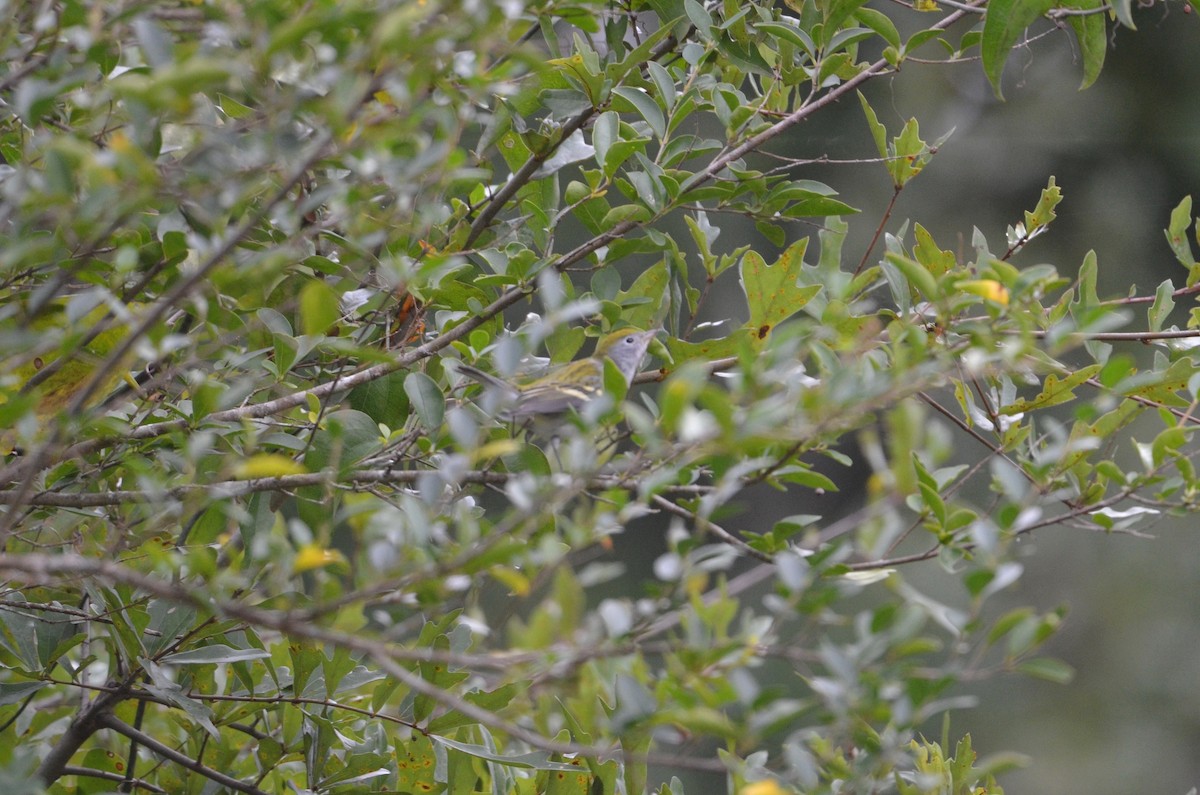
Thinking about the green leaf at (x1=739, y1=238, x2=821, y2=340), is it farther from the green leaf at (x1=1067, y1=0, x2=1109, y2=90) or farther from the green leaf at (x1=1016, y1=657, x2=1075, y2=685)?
the green leaf at (x1=1016, y1=657, x2=1075, y2=685)

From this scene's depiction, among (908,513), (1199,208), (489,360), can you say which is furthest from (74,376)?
(1199,208)

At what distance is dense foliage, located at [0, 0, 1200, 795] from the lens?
893 millimetres

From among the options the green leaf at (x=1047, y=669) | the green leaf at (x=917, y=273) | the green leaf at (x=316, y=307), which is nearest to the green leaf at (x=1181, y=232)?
the green leaf at (x=917, y=273)

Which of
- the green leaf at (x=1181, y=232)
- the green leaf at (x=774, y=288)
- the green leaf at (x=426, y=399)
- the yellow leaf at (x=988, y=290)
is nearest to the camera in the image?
the yellow leaf at (x=988, y=290)

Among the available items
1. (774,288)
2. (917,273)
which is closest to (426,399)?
(774,288)

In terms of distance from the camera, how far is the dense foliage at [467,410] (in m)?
0.89

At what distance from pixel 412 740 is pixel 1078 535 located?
20.4 feet

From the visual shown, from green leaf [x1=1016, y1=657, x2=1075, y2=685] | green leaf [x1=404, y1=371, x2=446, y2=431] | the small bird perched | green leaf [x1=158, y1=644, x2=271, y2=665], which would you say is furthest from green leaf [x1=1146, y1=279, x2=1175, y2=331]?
green leaf [x1=158, y1=644, x2=271, y2=665]

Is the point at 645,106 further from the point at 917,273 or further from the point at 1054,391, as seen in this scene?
the point at 1054,391

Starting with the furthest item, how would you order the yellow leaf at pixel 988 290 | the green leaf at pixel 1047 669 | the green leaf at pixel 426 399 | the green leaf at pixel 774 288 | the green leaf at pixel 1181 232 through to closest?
the green leaf at pixel 1181 232 < the green leaf at pixel 774 288 < the green leaf at pixel 426 399 < the yellow leaf at pixel 988 290 < the green leaf at pixel 1047 669

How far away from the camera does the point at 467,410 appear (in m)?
1.54

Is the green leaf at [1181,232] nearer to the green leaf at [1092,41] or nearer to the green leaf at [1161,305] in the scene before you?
the green leaf at [1161,305]

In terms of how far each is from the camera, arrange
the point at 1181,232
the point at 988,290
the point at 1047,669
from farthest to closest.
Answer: the point at 1181,232
the point at 988,290
the point at 1047,669

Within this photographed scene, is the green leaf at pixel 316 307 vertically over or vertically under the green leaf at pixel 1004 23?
under
